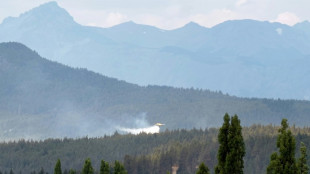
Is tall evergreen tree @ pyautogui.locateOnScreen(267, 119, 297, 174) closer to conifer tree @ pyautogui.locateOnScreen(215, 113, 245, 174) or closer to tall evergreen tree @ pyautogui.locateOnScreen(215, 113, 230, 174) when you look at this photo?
conifer tree @ pyautogui.locateOnScreen(215, 113, 245, 174)

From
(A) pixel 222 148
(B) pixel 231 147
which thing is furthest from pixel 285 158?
(A) pixel 222 148

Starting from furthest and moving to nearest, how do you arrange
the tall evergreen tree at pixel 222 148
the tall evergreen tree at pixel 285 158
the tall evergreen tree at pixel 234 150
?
1. the tall evergreen tree at pixel 222 148
2. the tall evergreen tree at pixel 234 150
3. the tall evergreen tree at pixel 285 158

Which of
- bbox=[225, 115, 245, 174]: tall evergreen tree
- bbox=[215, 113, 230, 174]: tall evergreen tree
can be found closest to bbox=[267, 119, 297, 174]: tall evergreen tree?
bbox=[225, 115, 245, 174]: tall evergreen tree

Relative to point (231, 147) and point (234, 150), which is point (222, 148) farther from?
point (234, 150)

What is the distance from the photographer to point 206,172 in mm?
69062

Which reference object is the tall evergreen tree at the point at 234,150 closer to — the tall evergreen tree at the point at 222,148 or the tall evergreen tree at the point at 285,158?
the tall evergreen tree at the point at 222,148

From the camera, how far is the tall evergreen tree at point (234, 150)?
69.4 m

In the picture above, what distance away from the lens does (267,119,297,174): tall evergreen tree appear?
6600 centimetres

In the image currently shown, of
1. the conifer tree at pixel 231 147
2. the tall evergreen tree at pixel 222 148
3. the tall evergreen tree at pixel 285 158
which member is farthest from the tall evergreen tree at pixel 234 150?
the tall evergreen tree at pixel 285 158

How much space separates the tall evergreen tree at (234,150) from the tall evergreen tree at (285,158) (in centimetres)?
329

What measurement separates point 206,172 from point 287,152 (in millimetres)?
6645

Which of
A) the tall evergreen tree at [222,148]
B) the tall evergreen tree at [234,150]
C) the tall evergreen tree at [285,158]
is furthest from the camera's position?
the tall evergreen tree at [222,148]

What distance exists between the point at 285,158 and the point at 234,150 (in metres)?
4.54

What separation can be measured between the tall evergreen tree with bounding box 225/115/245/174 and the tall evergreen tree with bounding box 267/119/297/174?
3.29 metres
